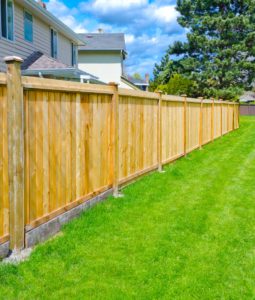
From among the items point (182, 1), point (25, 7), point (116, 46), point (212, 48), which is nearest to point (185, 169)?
point (25, 7)

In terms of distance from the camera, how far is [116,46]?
32.5 meters

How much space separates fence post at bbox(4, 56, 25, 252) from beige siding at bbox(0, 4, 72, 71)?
9.67 meters

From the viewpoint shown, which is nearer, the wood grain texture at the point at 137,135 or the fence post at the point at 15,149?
the fence post at the point at 15,149

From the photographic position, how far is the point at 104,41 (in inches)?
1320

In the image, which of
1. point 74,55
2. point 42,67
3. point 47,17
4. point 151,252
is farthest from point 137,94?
point 74,55

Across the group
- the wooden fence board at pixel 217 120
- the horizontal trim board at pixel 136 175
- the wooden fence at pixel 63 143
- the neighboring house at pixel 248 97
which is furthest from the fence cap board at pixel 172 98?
the neighboring house at pixel 248 97

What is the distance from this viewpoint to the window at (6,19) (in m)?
13.5

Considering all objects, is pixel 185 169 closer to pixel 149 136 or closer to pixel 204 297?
pixel 149 136

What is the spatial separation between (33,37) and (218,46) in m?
22.1

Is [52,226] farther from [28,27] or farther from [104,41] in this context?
[104,41]

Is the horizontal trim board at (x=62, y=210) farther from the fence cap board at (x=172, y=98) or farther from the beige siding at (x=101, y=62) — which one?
the beige siding at (x=101, y=62)

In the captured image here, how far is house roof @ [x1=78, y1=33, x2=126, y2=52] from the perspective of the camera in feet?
106

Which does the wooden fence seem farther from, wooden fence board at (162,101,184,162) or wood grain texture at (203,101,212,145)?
wood grain texture at (203,101,212,145)

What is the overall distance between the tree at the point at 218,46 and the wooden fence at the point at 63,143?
2728cm
